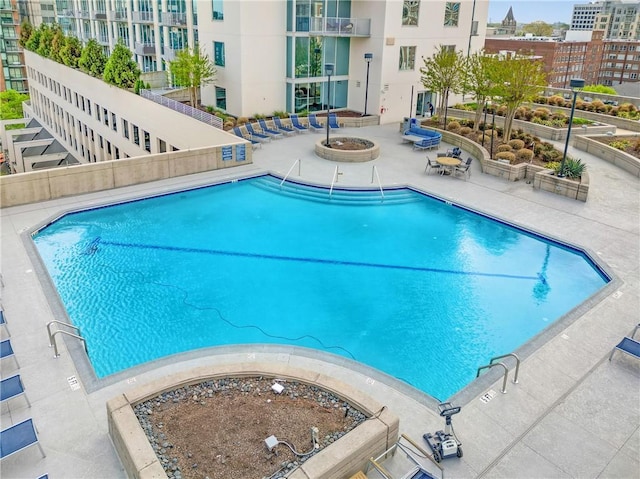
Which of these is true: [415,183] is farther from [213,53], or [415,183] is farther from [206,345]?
[213,53]

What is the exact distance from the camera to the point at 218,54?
1193 inches

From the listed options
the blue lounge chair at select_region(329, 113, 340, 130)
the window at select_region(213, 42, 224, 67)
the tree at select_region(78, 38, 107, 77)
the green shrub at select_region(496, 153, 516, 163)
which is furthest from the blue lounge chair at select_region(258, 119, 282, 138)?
the tree at select_region(78, 38, 107, 77)

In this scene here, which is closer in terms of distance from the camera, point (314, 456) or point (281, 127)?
point (314, 456)

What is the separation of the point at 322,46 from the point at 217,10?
6.25 meters

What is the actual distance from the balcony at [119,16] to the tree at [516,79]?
35.7 metres

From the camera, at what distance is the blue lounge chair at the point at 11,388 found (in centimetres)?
800

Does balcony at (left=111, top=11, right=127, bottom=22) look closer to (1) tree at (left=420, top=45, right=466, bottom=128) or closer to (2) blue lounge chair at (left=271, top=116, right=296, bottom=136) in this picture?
(2) blue lounge chair at (left=271, top=116, right=296, bottom=136)

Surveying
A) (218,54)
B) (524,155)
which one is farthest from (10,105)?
(524,155)

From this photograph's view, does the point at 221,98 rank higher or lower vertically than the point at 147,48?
lower

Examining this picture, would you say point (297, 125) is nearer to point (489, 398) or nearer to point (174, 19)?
point (174, 19)

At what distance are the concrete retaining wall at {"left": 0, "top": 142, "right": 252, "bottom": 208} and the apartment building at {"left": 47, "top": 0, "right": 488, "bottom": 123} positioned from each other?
8.81 m

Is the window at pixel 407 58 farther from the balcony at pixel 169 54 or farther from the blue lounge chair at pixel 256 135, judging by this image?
the balcony at pixel 169 54

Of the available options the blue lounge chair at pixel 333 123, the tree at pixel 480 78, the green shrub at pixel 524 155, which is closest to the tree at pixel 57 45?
the blue lounge chair at pixel 333 123

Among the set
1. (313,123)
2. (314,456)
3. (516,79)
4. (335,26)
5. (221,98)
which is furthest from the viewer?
(221,98)
